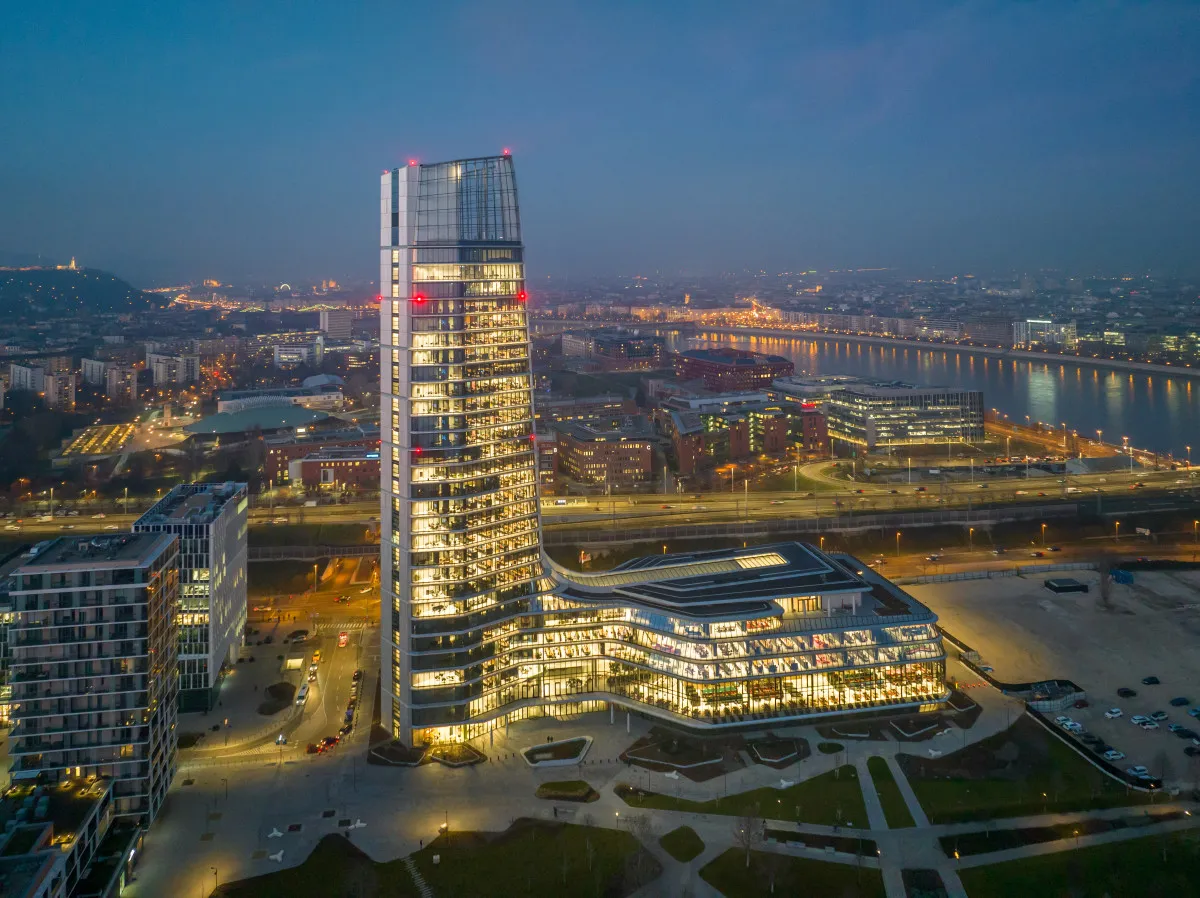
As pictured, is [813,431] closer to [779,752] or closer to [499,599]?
[499,599]

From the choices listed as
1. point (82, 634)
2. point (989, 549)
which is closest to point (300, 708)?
point (82, 634)

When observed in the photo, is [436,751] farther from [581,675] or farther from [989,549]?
[989,549]

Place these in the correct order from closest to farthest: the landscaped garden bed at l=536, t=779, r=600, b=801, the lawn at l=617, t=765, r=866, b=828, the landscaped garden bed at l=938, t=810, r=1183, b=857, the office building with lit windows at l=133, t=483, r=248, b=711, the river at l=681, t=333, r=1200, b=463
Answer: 1. the landscaped garden bed at l=938, t=810, r=1183, b=857
2. the lawn at l=617, t=765, r=866, b=828
3. the landscaped garden bed at l=536, t=779, r=600, b=801
4. the office building with lit windows at l=133, t=483, r=248, b=711
5. the river at l=681, t=333, r=1200, b=463

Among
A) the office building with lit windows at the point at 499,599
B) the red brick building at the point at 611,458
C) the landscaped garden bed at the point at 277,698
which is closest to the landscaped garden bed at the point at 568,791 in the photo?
the office building with lit windows at the point at 499,599

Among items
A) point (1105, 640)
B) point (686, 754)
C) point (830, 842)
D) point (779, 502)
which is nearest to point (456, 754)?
point (686, 754)

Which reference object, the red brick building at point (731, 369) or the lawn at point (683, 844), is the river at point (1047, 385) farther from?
the lawn at point (683, 844)

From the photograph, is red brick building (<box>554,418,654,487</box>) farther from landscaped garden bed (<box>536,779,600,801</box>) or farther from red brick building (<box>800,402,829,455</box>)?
landscaped garden bed (<box>536,779,600,801</box>)

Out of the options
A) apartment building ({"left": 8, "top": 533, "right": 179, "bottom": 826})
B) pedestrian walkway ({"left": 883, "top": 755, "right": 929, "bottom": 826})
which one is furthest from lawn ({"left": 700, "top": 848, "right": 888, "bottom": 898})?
apartment building ({"left": 8, "top": 533, "right": 179, "bottom": 826})

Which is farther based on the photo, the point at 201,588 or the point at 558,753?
the point at 201,588
